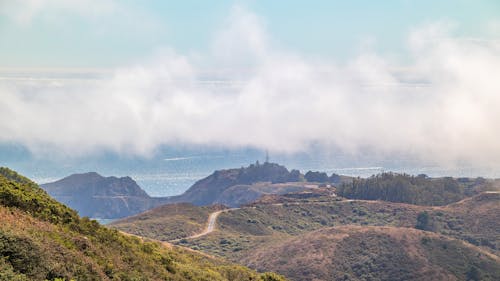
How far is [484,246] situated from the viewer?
126 meters

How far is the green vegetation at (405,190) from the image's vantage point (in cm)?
18012

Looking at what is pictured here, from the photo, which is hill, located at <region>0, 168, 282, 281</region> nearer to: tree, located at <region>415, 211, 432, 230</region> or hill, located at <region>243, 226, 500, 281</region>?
hill, located at <region>243, 226, 500, 281</region>

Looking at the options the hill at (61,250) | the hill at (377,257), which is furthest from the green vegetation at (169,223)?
the hill at (61,250)

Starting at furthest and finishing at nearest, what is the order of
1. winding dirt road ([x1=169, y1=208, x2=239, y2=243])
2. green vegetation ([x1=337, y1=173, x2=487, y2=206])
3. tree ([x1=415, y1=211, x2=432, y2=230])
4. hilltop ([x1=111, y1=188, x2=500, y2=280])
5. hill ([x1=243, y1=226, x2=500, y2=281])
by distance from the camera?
green vegetation ([x1=337, y1=173, x2=487, y2=206]) → tree ([x1=415, y1=211, x2=432, y2=230]) → winding dirt road ([x1=169, y1=208, x2=239, y2=243]) → hilltop ([x1=111, y1=188, x2=500, y2=280]) → hill ([x1=243, y1=226, x2=500, y2=281])

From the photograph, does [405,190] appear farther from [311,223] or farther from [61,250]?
[61,250]

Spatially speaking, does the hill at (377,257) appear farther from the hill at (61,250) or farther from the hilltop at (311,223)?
the hill at (61,250)

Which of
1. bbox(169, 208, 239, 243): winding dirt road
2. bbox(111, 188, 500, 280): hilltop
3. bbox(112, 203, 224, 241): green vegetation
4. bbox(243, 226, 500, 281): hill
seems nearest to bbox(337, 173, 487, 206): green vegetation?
bbox(111, 188, 500, 280): hilltop

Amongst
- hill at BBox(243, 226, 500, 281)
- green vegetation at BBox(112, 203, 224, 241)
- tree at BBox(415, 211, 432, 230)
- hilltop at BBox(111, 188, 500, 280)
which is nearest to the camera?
hill at BBox(243, 226, 500, 281)

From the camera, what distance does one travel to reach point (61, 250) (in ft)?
99.2

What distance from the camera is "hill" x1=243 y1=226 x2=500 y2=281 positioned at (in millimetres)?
98312

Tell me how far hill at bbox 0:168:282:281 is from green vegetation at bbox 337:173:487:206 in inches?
5631

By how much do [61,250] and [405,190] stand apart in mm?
162435

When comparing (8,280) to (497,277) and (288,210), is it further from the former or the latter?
(288,210)

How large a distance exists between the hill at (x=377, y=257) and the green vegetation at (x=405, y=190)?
6670 centimetres
